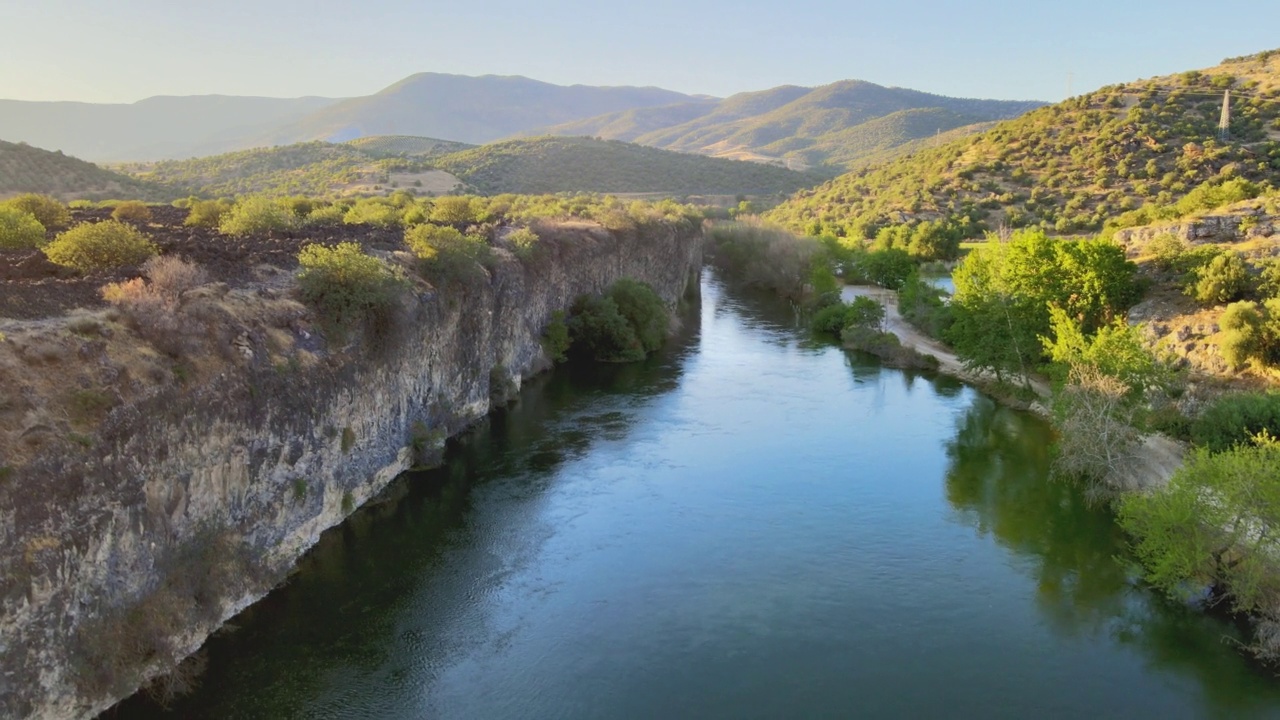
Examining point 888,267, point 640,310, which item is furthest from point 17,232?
point 888,267

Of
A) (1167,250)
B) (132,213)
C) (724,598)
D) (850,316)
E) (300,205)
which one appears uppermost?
(300,205)

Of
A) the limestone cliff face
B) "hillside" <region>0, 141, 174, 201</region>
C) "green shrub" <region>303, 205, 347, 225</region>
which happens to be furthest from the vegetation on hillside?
the limestone cliff face

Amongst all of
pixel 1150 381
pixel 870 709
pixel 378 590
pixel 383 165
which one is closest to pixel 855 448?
pixel 1150 381

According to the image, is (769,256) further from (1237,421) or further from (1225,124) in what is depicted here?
(1237,421)

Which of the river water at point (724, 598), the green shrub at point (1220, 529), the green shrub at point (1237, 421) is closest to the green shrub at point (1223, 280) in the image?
the green shrub at point (1237, 421)

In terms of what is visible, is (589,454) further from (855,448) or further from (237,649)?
(237,649)
